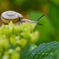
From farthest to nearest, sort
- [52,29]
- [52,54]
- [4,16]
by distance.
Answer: [52,29]
[4,16]
[52,54]

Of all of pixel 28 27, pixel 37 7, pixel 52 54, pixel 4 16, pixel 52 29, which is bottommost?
pixel 52 54

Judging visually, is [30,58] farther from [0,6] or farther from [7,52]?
[0,6]

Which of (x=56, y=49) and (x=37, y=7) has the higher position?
(x=37, y=7)

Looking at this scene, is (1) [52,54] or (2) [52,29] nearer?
(1) [52,54]

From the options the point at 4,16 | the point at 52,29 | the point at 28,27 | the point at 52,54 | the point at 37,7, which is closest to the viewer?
the point at 52,54

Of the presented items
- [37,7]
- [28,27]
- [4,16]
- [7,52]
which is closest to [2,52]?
[7,52]

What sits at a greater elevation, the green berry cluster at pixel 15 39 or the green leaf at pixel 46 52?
the green berry cluster at pixel 15 39

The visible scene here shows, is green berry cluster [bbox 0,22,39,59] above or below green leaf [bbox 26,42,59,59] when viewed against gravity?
above
